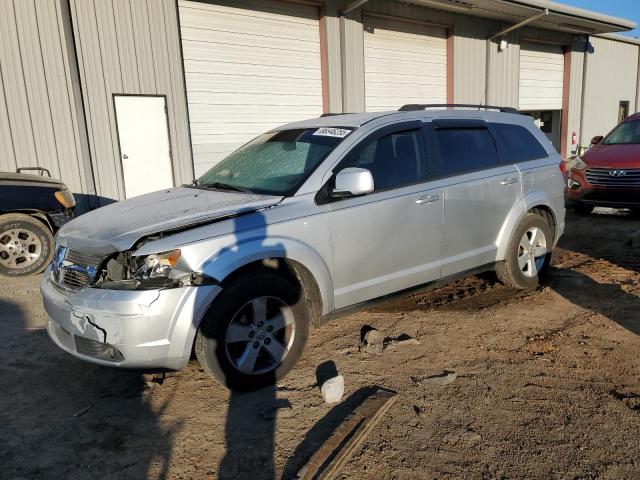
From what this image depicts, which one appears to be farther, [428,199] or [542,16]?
[542,16]

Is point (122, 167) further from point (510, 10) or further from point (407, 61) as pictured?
point (510, 10)

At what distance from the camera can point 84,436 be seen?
3.00 metres

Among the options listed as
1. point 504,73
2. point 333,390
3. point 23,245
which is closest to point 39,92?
point 23,245

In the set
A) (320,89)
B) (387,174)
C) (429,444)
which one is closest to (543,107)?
(320,89)

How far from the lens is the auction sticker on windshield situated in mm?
4032

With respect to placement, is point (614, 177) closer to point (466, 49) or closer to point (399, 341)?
point (399, 341)

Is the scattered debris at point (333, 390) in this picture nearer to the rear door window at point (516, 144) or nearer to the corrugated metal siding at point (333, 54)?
the rear door window at point (516, 144)

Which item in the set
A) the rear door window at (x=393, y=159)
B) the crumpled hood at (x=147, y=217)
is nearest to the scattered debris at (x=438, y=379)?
the rear door window at (x=393, y=159)

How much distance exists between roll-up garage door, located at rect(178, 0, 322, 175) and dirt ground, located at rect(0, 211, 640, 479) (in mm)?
6683

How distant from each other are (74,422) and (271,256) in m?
1.56

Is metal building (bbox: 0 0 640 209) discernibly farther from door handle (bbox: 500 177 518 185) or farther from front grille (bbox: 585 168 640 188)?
door handle (bbox: 500 177 518 185)

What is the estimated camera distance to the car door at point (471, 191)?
4438 mm

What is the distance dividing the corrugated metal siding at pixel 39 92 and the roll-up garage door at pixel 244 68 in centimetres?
224

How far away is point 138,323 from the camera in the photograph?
295cm
